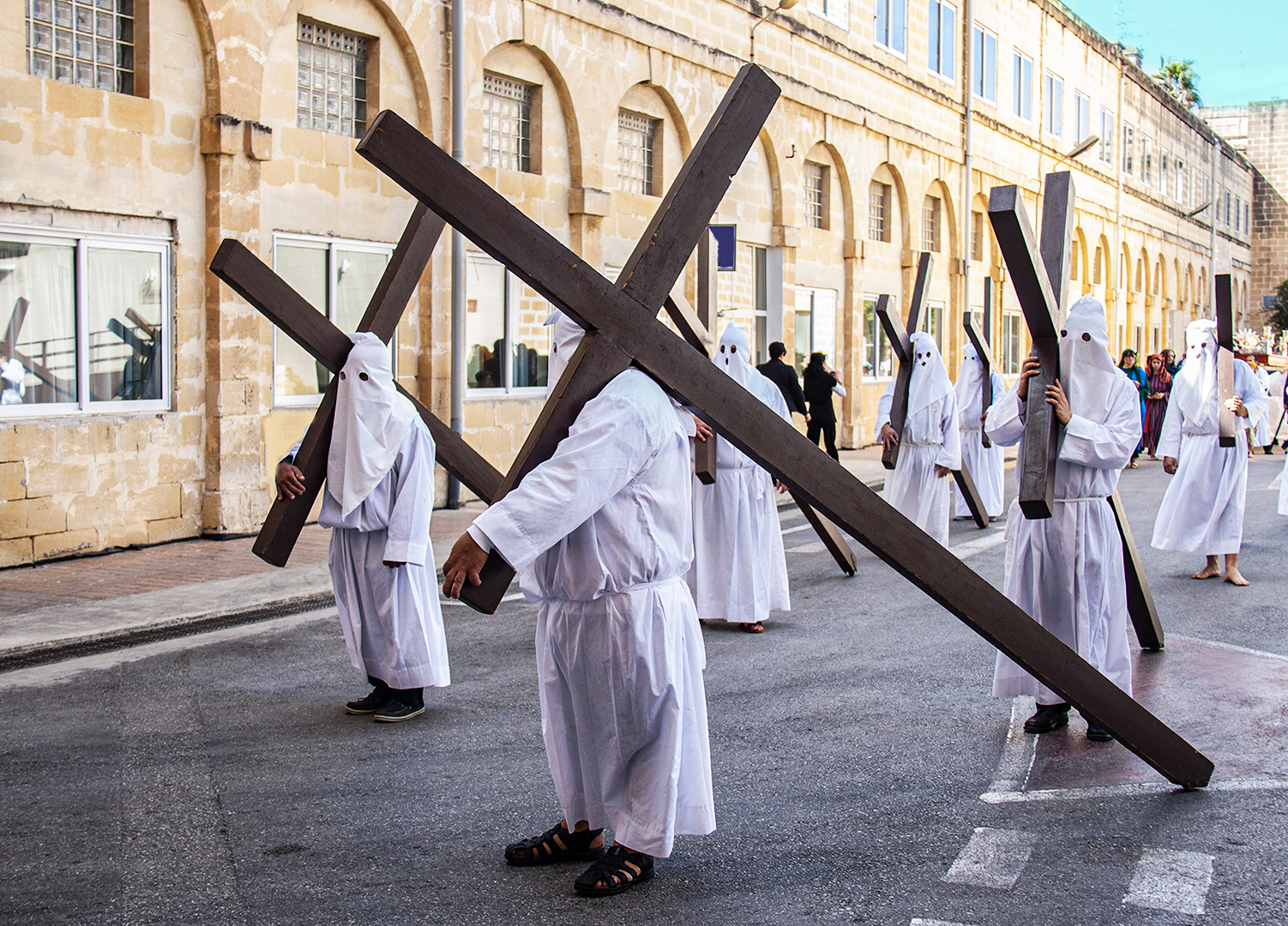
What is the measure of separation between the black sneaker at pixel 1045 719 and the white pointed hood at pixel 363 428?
10.5ft

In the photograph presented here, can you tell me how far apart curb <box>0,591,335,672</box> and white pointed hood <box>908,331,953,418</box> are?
5.63m

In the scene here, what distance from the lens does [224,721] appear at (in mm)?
6152

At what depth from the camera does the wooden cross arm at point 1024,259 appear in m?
4.71

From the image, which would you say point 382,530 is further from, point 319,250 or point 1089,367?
point 319,250

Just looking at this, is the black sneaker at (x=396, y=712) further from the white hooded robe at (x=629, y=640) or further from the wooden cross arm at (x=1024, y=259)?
the wooden cross arm at (x=1024, y=259)

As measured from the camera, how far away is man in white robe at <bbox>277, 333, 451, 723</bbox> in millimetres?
6016

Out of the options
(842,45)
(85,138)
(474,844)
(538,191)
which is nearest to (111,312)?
(85,138)

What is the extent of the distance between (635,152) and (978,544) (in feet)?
29.5

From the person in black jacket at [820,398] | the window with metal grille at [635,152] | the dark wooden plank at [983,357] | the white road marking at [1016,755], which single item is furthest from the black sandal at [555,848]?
the window with metal grille at [635,152]

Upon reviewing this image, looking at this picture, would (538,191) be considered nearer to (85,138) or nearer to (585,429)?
(85,138)

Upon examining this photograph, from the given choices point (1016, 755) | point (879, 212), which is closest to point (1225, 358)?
point (1016, 755)

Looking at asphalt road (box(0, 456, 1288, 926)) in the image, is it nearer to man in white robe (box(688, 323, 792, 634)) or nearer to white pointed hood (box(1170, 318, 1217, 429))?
man in white robe (box(688, 323, 792, 634))

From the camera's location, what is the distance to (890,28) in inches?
1009

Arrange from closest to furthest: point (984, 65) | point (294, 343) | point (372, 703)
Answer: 1. point (372, 703)
2. point (294, 343)
3. point (984, 65)
